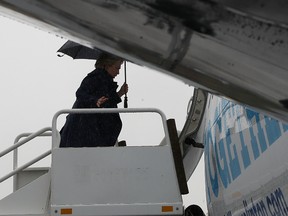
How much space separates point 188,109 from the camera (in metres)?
5.93

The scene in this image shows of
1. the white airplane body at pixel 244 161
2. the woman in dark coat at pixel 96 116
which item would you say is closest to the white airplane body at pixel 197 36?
the white airplane body at pixel 244 161

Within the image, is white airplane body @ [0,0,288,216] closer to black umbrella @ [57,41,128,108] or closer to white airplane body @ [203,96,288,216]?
white airplane body @ [203,96,288,216]

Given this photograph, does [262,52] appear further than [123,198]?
No

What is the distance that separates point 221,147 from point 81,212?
0.98 m

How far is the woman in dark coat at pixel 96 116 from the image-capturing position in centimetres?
491

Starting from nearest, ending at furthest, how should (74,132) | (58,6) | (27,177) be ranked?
1. (58,6)
2. (74,132)
3. (27,177)

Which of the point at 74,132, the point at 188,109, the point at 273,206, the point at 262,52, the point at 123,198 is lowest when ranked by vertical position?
the point at 262,52

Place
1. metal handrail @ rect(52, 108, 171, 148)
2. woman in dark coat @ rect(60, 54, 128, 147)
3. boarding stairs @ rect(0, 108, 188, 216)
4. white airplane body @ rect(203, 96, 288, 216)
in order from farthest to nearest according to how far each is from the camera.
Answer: woman in dark coat @ rect(60, 54, 128, 147) → metal handrail @ rect(52, 108, 171, 148) → boarding stairs @ rect(0, 108, 188, 216) → white airplane body @ rect(203, 96, 288, 216)

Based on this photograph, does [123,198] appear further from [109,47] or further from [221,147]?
[109,47]

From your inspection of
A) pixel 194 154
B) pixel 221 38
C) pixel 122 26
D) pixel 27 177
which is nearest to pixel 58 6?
pixel 122 26

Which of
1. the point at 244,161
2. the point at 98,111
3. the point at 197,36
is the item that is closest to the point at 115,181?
the point at 98,111

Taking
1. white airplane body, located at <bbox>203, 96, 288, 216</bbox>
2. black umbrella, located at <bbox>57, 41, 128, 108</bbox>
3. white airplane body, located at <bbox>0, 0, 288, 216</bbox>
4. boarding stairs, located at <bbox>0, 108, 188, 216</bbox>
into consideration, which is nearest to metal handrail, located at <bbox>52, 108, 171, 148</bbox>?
boarding stairs, located at <bbox>0, 108, 188, 216</bbox>

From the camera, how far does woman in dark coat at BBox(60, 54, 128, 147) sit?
16.1 feet

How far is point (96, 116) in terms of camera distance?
4953mm
